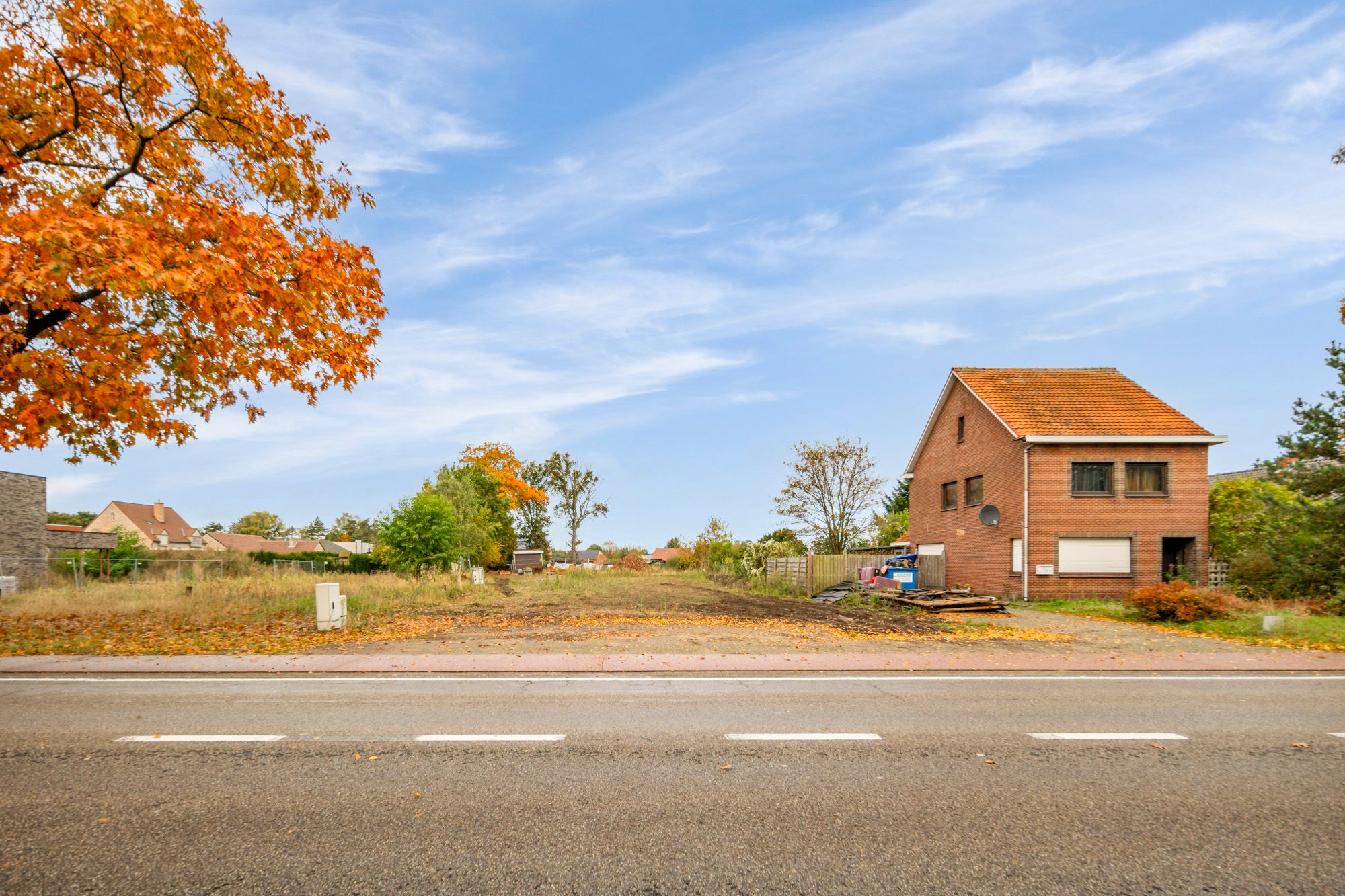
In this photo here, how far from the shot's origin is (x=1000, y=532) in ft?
86.7

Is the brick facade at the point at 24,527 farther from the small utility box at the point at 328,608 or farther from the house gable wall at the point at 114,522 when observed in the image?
the house gable wall at the point at 114,522

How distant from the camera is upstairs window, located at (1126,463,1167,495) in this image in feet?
83.2

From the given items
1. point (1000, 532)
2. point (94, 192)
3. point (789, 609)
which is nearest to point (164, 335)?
point (94, 192)

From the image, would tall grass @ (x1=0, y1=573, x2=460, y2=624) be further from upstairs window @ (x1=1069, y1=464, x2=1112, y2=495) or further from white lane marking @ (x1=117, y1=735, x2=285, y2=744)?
upstairs window @ (x1=1069, y1=464, x2=1112, y2=495)

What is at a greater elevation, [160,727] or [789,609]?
[160,727]

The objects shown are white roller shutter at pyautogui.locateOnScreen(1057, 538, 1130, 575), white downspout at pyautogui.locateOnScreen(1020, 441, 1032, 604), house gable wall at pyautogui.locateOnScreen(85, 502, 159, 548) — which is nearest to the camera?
white downspout at pyautogui.locateOnScreen(1020, 441, 1032, 604)

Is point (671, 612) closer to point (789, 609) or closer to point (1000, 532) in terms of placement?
point (789, 609)

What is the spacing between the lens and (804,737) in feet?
20.4

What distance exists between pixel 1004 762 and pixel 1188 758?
58.3 inches

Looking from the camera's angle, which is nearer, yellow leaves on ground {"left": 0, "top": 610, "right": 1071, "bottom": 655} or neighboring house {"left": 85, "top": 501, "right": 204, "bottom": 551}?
yellow leaves on ground {"left": 0, "top": 610, "right": 1071, "bottom": 655}

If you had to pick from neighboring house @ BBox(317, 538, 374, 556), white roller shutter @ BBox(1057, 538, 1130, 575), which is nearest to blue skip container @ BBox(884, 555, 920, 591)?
white roller shutter @ BBox(1057, 538, 1130, 575)

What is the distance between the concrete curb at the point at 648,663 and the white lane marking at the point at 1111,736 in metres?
3.66

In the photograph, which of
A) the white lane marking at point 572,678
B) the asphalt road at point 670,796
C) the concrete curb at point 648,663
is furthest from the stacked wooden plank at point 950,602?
the asphalt road at point 670,796

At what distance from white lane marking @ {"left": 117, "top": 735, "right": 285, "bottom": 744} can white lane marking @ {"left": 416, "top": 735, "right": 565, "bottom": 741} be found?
1.24 meters
